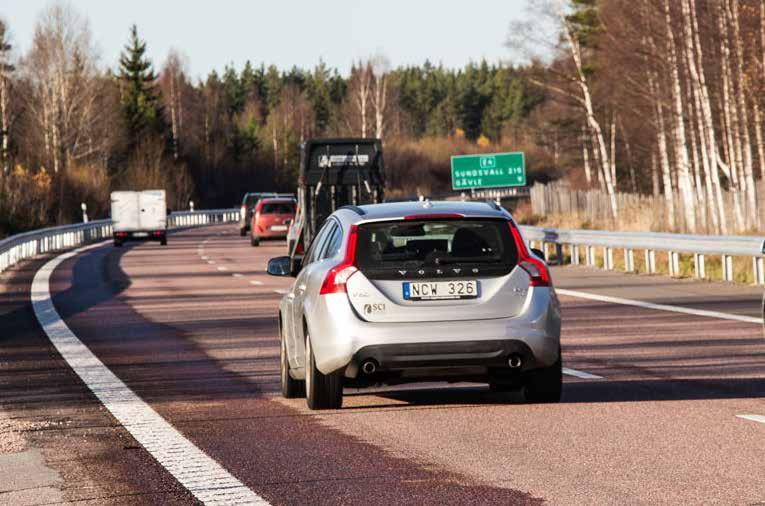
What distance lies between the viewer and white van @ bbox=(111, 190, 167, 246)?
184 ft

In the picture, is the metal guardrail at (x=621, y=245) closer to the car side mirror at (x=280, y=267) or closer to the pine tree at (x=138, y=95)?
the car side mirror at (x=280, y=267)

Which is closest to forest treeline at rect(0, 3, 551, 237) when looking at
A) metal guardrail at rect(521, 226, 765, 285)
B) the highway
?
metal guardrail at rect(521, 226, 765, 285)

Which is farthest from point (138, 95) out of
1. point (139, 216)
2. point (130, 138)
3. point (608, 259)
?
point (608, 259)

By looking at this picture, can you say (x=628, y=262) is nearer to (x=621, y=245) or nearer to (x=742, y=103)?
(x=621, y=245)

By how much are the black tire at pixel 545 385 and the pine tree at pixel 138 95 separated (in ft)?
350

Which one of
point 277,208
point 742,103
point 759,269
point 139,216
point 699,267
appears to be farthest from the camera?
point 139,216

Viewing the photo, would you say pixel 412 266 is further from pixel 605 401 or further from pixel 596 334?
pixel 596 334

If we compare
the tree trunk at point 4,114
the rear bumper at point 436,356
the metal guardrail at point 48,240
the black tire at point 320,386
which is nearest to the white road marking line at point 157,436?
the black tire at point 320,386

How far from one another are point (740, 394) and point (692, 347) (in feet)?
13.1

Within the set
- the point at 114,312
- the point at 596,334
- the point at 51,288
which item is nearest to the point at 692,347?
the point at 596,334

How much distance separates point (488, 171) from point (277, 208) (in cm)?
1235

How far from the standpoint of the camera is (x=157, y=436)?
9977 mm

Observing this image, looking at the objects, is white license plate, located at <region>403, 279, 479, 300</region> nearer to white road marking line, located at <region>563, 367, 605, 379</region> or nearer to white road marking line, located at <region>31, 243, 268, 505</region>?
white road marking line, located at <region>31, 243, 268, 505</region>

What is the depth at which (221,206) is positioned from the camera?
411 ft
